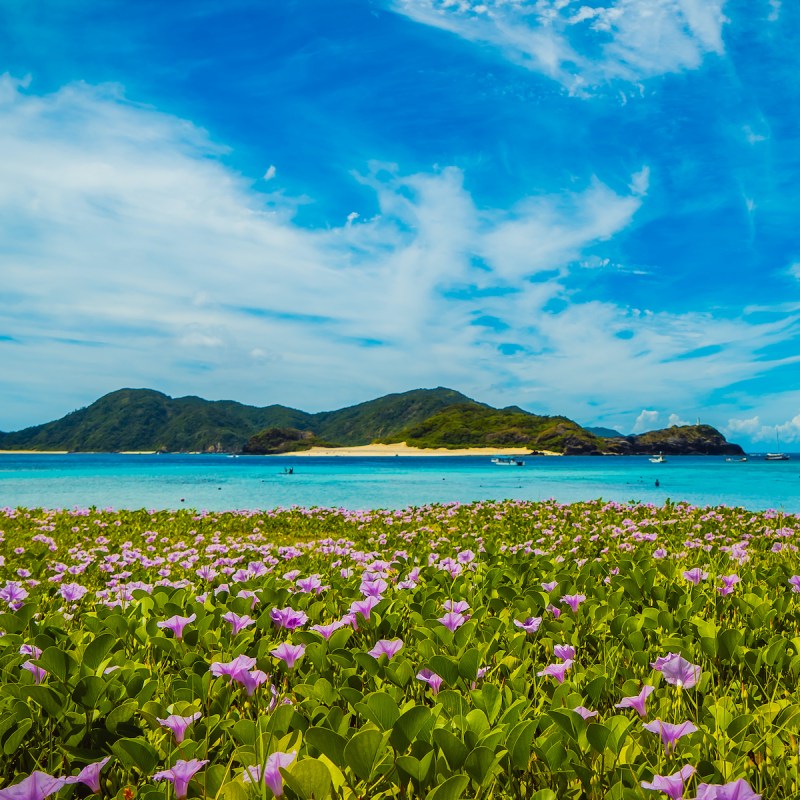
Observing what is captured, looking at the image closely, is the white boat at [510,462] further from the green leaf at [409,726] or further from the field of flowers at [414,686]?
the green leaf at [409,726]

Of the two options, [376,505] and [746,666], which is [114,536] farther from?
[376,505]

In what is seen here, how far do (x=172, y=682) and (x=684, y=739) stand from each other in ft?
6.91

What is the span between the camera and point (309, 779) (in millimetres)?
1501

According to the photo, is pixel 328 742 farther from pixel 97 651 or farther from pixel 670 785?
pixel 97 651

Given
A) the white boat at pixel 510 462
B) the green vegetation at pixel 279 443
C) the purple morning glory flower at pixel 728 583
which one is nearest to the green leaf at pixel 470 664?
the purple morning glory flower at pixel 728 583

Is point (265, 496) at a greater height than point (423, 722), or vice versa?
point (423, 722)

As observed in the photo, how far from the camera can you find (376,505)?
20.7 metres

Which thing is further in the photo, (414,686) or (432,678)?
(414,686)

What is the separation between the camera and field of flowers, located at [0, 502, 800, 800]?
67.6 inches

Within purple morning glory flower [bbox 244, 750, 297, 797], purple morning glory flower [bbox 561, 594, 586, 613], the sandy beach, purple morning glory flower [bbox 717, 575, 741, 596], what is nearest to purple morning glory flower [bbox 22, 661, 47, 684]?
purple morning glory flower [bbox 244, 750, 297, 797]

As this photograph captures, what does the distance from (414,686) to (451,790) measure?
1.12 meters

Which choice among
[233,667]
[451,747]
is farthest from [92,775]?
[451,747]

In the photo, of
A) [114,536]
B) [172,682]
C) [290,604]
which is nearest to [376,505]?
[114,536]

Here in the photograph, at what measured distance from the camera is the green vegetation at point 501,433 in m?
142
